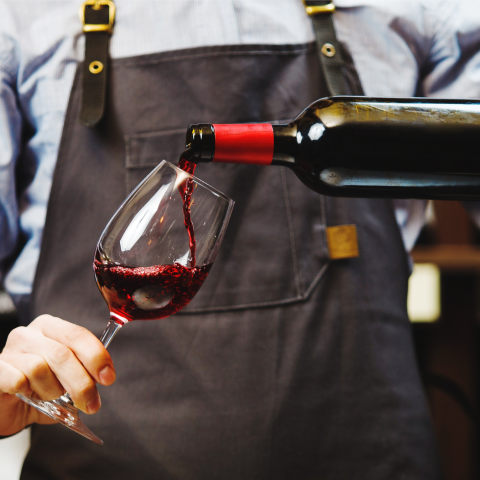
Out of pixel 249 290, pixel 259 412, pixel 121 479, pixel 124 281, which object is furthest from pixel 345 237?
pixel 121 479

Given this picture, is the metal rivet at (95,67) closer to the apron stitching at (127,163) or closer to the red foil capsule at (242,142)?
the apron stitching at (127,163)

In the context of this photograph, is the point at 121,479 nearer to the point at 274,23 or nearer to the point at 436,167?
the point at 436,167

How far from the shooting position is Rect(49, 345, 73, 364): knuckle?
1.87ft

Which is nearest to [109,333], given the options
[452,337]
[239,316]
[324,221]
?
[239,316]

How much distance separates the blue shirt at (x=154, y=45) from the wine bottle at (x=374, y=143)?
17.7 inches

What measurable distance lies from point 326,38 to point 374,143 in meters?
0.47

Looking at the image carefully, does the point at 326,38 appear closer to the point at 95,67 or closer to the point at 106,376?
the point at 95,67

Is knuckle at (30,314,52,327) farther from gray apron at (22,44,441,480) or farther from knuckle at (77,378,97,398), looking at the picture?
gray apron at (22,44,441,480)

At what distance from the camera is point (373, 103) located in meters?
0.48

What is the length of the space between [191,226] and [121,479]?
0.50m

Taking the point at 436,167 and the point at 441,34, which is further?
the point at 441,34

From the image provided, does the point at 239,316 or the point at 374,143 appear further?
the point at 239,316

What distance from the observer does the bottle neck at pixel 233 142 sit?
0.47m

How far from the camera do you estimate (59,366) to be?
57 cm
